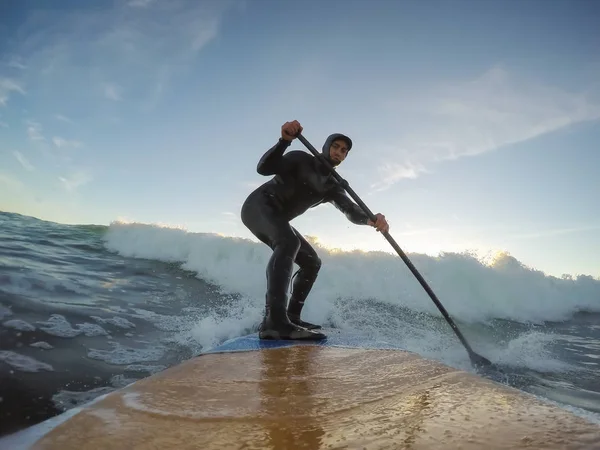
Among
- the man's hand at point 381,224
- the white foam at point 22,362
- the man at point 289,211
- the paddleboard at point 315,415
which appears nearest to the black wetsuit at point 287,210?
the man at point 289,211

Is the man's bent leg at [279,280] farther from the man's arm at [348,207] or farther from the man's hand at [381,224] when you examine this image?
the man's hand at [381,224]

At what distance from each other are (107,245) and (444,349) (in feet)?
39.1

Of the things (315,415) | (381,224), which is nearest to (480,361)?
(381,224)

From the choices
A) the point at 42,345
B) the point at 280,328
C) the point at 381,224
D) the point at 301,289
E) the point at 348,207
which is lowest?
the point at 42,345

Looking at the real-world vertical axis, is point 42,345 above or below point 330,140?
below

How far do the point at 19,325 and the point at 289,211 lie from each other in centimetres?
274

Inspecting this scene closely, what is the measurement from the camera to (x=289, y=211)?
3732mm

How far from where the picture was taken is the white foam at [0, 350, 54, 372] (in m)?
2.58

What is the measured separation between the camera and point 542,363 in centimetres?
504

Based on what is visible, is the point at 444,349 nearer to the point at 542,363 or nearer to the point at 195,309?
the point at 542,363

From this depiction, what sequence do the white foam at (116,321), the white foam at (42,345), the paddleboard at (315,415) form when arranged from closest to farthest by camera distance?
the paddleboard at (315,415) → the white foam at (42,345) → the white foam at (116,321)

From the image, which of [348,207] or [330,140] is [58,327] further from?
[330,140]

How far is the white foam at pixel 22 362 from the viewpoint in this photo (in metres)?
2.58

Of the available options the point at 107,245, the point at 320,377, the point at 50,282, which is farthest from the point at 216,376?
the point at 107,245
